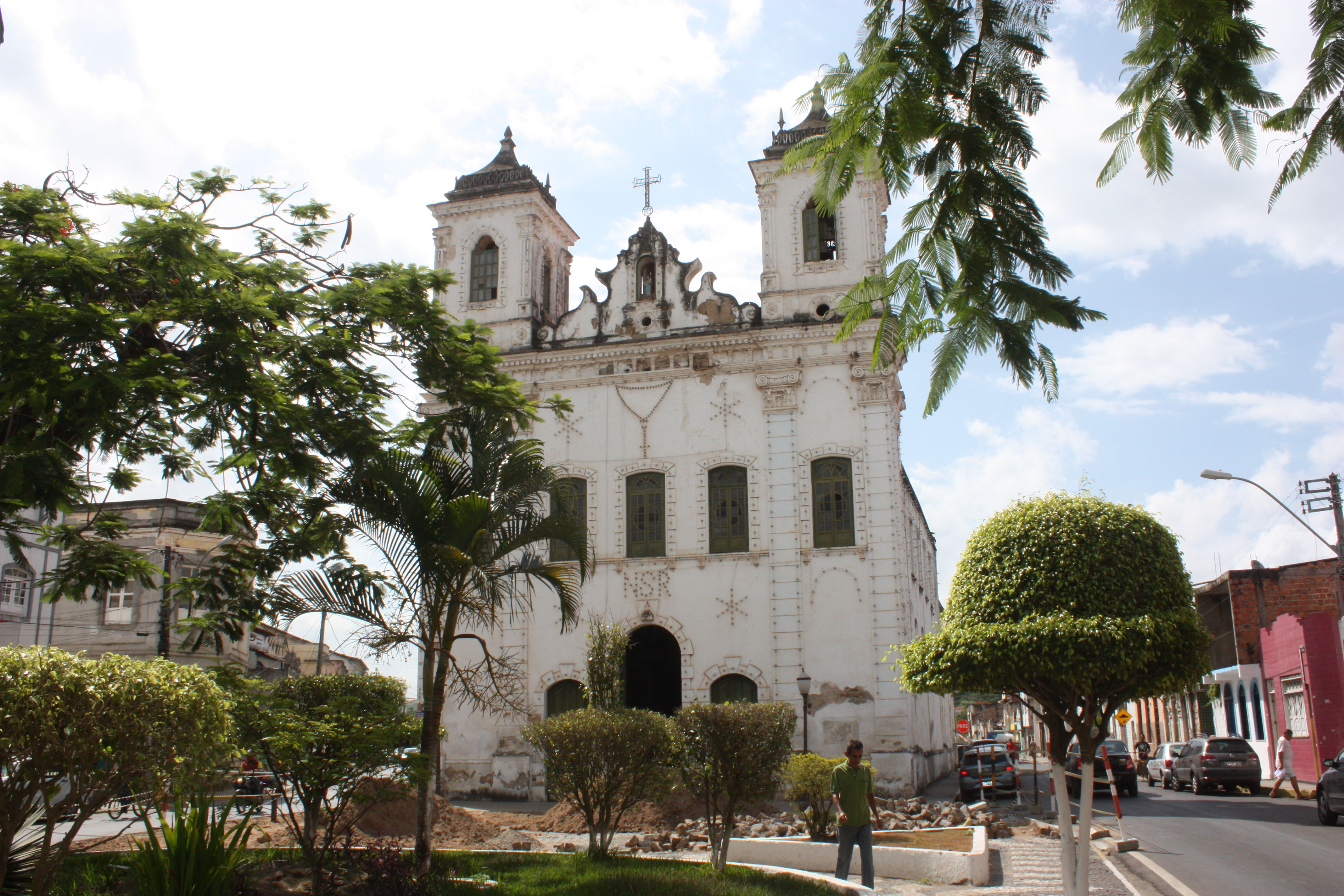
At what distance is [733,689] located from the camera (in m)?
20.5

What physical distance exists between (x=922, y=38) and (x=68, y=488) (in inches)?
321

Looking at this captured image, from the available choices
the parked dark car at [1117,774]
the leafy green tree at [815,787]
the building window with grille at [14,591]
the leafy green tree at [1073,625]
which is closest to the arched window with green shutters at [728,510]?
the leafy green tree at [815,787]

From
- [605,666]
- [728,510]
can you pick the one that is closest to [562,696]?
[605,666]

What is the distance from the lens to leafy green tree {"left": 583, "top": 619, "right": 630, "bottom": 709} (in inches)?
713

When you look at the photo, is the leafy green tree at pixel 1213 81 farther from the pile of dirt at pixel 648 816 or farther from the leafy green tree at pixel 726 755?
the pile of dirt at pixel 648 816

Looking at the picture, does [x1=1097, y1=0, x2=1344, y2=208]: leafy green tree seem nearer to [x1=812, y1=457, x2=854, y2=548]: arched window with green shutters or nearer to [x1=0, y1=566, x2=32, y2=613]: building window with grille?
[x1=812, y1=457, x2=854, y2=548]: arched window with green shutters

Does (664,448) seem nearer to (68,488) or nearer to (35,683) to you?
(68,488)

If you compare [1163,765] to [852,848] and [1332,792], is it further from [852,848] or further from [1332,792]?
[852,848]

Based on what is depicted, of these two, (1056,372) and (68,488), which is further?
(68,488)

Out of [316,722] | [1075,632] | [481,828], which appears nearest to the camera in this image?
[1075,632]

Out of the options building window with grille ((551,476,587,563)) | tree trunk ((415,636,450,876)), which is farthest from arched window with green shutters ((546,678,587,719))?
tree trunk ((415,636,450,876))

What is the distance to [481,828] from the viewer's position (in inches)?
571

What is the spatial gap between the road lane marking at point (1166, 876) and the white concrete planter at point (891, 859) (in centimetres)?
178

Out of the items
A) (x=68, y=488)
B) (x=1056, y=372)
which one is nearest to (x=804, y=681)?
(x=68, y=488)
